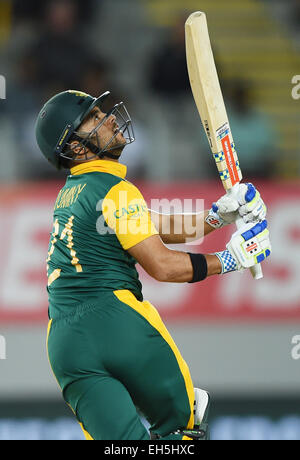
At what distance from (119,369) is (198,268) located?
56 centimetres

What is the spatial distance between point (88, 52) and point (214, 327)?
2.86 metres

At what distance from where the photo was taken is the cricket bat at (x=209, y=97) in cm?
386

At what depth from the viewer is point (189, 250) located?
634 centimetres

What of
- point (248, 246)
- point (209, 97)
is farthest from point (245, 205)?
point (209, 97)

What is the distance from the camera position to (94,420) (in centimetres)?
347

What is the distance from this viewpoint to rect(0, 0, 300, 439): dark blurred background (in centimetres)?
638

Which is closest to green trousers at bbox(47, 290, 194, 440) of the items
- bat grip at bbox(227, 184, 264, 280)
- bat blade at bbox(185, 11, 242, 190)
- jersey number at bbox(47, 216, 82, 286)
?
jersey number at bbox(47, 216, 82, 286)

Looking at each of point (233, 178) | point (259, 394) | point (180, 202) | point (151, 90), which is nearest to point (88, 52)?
point (151, 90)

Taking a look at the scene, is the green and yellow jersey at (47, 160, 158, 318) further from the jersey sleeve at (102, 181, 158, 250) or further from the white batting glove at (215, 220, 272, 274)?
the white batting glove at (215, 220, 272, 274)

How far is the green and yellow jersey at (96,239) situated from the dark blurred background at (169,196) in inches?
107

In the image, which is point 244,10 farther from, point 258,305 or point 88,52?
point 258,305

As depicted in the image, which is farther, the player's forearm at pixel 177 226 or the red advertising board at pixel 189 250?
the red advertising board at pixel 189 250

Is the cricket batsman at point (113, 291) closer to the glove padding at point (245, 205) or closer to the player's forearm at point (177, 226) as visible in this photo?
the glove padding at point (245, 205)

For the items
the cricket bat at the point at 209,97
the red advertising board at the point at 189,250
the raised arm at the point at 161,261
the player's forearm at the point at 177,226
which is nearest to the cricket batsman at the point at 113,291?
the raised arm at the point at 161,261
